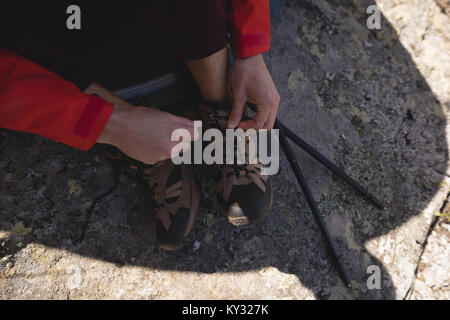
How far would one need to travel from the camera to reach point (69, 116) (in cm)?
84

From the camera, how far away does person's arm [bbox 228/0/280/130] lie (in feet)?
3.51

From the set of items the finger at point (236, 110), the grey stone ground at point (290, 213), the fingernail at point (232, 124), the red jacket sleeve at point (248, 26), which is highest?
the red jacket sleeve at point (248, 26)

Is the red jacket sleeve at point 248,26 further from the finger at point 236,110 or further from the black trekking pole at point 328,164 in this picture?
the black trekking pole at point 328,164

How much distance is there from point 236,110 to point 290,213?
2.28 feet

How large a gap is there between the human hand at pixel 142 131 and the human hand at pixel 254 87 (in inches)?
12.0

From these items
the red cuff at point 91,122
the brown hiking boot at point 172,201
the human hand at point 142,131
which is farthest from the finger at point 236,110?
the red cuff at point 91,122

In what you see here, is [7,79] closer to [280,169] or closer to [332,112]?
[280,169]

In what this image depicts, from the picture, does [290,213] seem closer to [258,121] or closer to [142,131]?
[258,121]

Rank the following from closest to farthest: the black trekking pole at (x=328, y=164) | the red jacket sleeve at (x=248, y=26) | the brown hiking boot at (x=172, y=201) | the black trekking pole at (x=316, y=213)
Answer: the red jacket sleeve at (x=248, y=26), the brown hiking boot at (x=172, y=201), the black trekking pole at (x=316, y=213), the black trekking pole at (x=328, y=164)

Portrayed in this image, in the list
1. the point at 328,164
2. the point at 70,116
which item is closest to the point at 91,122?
the point at 70,116

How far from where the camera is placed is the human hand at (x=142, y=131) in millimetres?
901

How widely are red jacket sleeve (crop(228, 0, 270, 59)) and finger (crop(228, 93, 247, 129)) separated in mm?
168
